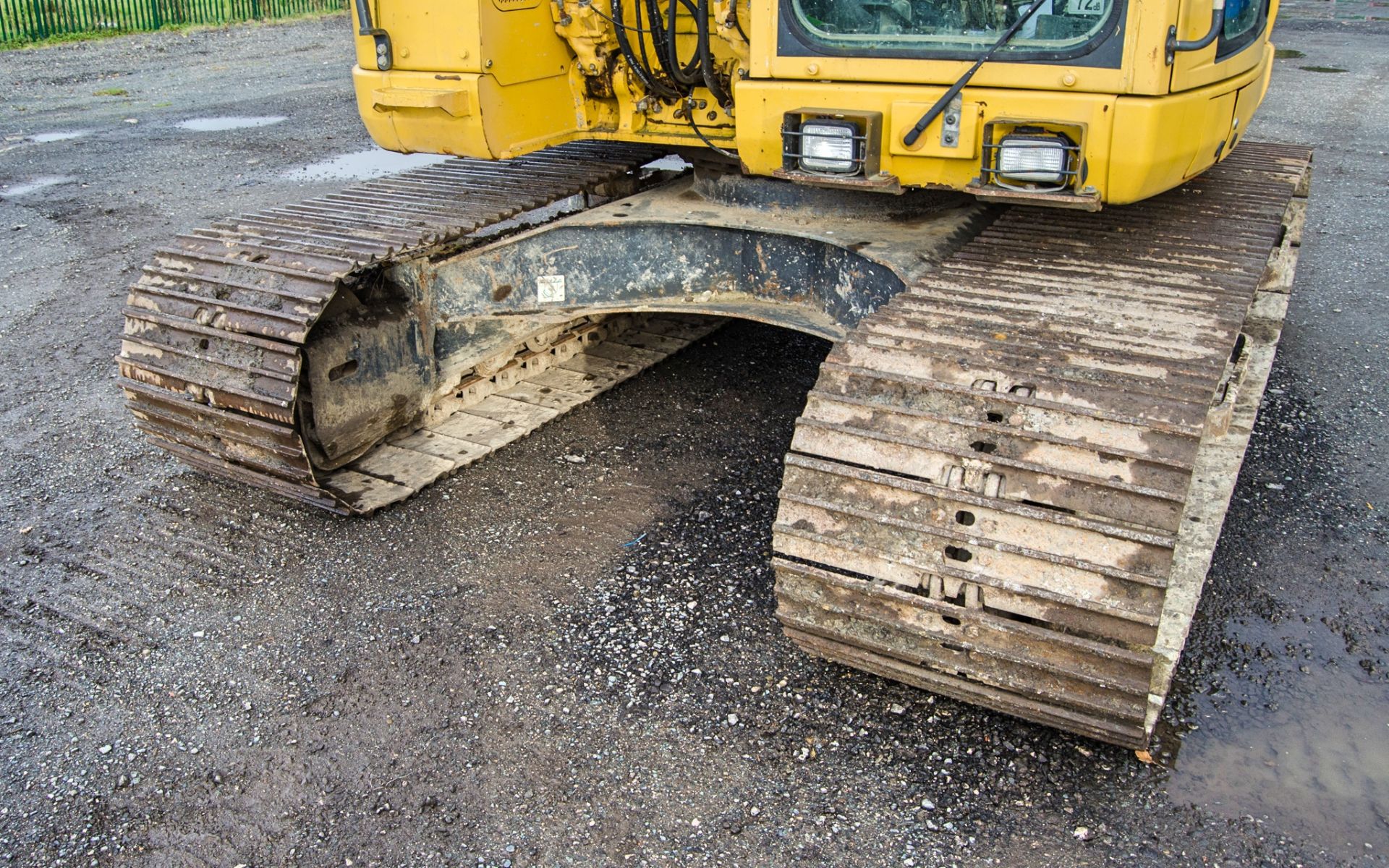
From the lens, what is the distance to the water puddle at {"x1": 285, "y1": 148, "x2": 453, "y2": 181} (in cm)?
916

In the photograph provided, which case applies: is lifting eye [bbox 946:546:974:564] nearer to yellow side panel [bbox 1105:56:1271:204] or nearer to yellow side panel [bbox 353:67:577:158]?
yellow side panel [bbox 1105:56:1271:204]

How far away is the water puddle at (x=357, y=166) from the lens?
9164 millimetres

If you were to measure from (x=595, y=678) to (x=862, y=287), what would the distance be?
5.47 feet

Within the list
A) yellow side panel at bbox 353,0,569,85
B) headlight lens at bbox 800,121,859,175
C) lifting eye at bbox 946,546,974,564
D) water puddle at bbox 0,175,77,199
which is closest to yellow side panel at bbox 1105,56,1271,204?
headlight lens at bbox 800,121,859,175

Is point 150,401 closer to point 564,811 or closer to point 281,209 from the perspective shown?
point 281,209

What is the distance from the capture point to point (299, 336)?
13.4 feet

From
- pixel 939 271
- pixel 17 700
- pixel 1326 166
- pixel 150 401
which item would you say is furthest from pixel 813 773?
pixel 1326 166

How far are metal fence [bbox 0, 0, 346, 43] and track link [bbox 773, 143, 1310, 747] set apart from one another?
15161 millimetres

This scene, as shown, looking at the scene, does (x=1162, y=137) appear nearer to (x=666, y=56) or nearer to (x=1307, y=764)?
(x=1307, y=764)

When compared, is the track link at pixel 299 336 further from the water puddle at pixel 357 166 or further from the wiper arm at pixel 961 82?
the water puddle at pixel 357 166

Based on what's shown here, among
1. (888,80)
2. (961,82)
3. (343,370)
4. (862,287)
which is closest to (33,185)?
(343,370)

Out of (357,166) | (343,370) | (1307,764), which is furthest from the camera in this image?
(357,166)

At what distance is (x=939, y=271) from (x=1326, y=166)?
746 cm

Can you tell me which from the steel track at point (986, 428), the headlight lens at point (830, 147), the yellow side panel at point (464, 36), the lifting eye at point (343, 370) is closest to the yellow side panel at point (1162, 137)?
the steel track at point (986, 428)
